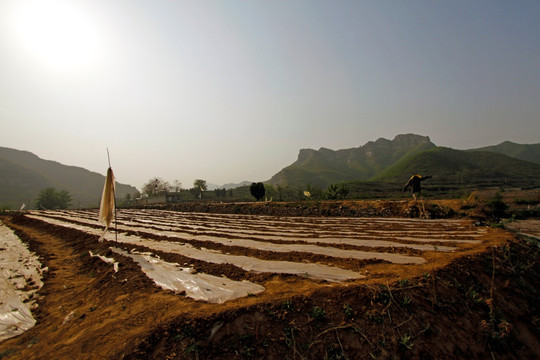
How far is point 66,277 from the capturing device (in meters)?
5.96

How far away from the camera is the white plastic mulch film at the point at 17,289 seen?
3.52 meters

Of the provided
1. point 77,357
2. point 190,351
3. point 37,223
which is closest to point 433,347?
point 190,351

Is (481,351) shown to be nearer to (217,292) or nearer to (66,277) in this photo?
(217,292)

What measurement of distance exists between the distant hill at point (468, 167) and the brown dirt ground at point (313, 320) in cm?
6471

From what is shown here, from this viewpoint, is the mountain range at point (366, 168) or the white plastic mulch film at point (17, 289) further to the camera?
the mountain range at point (366, 168)

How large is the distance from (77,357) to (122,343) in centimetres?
53

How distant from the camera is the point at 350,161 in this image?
178 meters

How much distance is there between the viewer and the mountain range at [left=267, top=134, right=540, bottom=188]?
65938mm

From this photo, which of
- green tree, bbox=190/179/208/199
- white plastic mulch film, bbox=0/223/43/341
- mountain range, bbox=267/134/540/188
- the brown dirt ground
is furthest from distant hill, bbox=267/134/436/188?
the brown dirt ground

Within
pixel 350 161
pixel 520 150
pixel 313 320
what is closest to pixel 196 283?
pixel 313 320

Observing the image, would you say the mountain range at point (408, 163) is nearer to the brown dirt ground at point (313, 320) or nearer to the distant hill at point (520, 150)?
the distant hill at point (520, 150)

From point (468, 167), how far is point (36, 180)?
667ft

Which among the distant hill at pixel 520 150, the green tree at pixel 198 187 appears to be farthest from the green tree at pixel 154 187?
the distant hill at pixel 520 150

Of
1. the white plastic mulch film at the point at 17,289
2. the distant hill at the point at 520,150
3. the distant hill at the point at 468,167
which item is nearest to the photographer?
the white plastic mulch film at the point at 17,289
